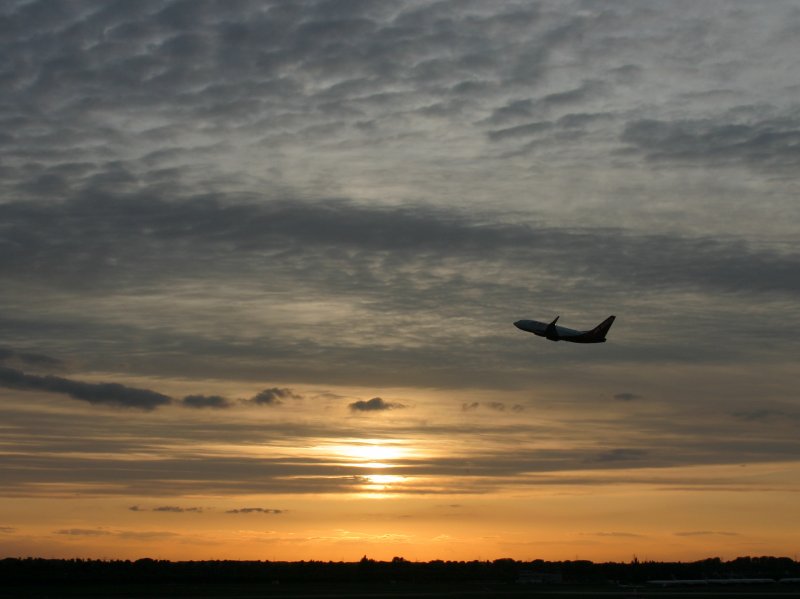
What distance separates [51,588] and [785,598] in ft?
434

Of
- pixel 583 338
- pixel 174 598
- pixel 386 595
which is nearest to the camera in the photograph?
pixel 174 598

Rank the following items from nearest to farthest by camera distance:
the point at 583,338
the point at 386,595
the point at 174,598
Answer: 1. the point at 174,598
2. the point at 386,595
3. the point at 583,338

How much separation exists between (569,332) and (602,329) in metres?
6.67

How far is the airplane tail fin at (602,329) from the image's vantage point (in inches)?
7581

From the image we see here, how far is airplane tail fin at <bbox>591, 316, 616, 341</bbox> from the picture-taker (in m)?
193

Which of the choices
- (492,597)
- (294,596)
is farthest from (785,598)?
(294,596)

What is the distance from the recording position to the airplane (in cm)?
19125

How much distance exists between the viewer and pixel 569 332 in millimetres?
191750

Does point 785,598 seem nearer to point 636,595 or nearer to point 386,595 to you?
point 636,595

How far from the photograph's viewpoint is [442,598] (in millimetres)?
170125

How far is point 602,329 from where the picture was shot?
635ft

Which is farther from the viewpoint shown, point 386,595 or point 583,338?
point 583,338

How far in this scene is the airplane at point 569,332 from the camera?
7530 inches

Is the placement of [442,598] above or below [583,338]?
below
